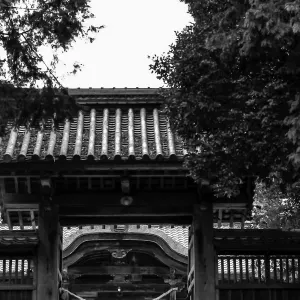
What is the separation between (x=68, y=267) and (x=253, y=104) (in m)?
12.8

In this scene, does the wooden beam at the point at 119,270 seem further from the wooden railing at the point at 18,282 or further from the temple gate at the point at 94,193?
the wooden railing at the point at 18,282

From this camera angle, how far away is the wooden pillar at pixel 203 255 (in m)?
12.7

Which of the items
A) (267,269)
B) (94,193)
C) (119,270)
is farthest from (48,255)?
(119,270)

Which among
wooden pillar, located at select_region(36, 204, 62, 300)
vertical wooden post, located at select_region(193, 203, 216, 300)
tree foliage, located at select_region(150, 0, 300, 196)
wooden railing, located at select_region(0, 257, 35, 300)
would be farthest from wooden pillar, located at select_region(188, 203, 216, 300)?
tree foliage, located at select_region(150, 0, 300, 196)

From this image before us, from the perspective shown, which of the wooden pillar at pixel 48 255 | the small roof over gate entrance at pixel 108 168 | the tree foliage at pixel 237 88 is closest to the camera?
the tree foliage at pixel 237 88

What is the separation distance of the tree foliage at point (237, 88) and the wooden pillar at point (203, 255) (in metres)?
2.84

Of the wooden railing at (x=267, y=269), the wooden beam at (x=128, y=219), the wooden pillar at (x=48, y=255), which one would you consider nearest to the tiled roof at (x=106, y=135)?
the wooden pillar at (x=48, y=255)

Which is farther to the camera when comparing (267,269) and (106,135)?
(106,135)

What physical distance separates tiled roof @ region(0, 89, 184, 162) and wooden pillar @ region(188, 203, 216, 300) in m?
1.14

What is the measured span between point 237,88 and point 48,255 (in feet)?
15.3

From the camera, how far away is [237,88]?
931cm

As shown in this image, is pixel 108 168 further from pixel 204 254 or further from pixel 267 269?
pixel 267 269

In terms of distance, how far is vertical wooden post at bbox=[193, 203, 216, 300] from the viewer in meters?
12.7

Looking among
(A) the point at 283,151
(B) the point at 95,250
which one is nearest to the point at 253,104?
(A) the point at 283,151
